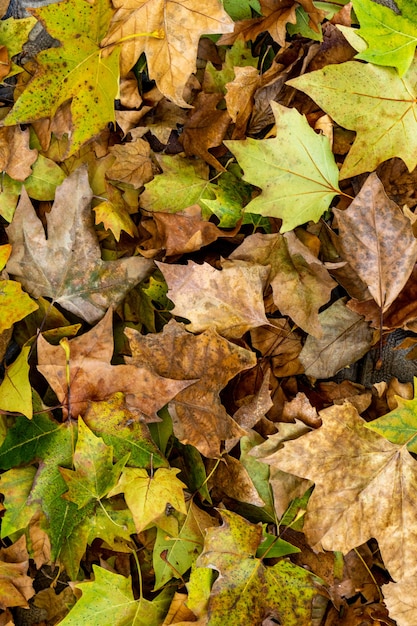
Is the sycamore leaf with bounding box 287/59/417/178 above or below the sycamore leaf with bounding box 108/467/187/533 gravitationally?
above

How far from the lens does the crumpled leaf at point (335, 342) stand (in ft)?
4.26

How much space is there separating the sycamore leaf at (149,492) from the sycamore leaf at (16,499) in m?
0.19

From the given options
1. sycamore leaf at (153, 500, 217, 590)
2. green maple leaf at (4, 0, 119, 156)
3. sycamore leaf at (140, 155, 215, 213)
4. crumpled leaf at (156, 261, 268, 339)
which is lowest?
sycamore leaf at (153, 500, 217, 590)

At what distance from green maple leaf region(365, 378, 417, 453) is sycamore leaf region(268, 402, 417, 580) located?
0.02m

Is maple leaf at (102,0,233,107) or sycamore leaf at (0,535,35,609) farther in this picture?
sycamore leaf at (0,535,35,609)

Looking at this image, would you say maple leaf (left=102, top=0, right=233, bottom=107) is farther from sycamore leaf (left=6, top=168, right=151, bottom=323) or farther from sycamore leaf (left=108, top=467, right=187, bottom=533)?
sycamore leaf (left=108, top=467, right=187, bottom=533)

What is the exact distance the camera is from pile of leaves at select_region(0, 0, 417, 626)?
47.4 inches

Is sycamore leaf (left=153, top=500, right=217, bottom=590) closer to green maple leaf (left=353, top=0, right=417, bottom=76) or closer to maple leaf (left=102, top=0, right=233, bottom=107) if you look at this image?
maple leaf (left=102, top=0, right=233, bottom=107)

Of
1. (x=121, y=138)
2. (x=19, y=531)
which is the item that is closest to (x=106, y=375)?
(x=19, y=531)

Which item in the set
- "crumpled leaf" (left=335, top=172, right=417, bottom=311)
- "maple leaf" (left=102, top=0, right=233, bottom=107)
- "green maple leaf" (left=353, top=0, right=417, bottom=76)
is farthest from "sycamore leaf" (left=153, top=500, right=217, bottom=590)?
"green maple leaf" (left=353, top=0, right=417, bottom=76)

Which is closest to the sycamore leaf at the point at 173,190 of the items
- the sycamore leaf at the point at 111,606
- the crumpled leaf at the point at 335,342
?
the crumpled leaf at the point at 335,342

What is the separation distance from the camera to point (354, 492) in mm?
1201

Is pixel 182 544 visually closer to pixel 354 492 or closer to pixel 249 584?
pixel 249 584

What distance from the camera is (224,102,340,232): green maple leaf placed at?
1200 millimetres
